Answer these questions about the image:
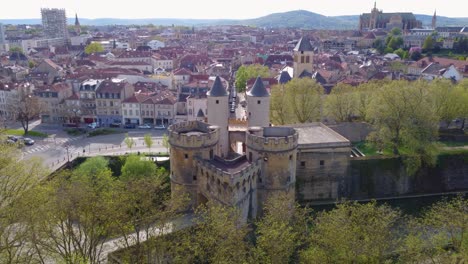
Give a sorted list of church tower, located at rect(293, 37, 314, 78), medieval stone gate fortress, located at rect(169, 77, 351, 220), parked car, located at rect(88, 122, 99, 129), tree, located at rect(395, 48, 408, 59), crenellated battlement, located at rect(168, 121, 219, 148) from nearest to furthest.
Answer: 1. medieval stone gate fortress, located at rect(169, 77, 351, 220)
2. crenellated battlement, located at rect(168, 121, 219, 148)
3. parked car, located at rect(88, 122, 99, 129)
4. church tower, located at rect(293, 37, 314, 78)
5. tree, located at rect(395, 48, 408, 59)

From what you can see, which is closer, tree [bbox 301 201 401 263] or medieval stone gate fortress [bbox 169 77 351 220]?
tree [bbox 301 201 401 263]

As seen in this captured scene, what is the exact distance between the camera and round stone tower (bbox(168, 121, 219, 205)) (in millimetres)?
37500

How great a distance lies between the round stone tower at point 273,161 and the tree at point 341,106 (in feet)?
77.0

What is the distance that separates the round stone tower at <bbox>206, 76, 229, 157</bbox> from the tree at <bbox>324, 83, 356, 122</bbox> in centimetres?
2344

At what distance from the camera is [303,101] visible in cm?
5803

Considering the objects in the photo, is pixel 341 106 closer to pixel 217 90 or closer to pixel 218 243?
pixel 217 90

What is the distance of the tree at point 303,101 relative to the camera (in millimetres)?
58094

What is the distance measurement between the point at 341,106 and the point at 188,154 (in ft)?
99.8

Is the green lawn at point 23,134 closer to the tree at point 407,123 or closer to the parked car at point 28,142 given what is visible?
the parked car at point 28,142

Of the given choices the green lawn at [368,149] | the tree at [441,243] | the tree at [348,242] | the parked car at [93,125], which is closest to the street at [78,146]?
the parked car at [93,125]

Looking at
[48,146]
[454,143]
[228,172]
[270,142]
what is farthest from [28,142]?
[454,143]

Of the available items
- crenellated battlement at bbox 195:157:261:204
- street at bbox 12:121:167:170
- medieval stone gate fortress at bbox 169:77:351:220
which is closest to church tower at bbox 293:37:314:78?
street at bbox 12:121:167:170

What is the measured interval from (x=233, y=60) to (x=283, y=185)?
3943 inches

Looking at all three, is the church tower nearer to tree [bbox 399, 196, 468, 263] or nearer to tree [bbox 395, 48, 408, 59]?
tree [bbox 399, 196, 468, 263]
